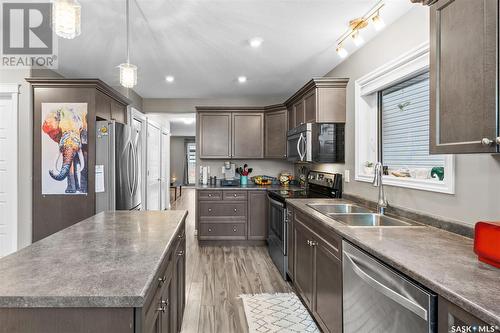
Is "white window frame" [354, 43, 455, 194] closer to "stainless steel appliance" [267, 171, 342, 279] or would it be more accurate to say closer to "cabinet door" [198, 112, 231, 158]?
"stainless steel appliance" [267, 171, 342, 279]

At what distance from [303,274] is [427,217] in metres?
1.15

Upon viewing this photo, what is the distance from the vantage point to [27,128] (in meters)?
3.41

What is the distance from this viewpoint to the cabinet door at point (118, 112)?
12.6ft

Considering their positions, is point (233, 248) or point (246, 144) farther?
point (246, 144)

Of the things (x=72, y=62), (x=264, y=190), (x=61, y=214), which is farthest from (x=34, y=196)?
(x=264, y=190)

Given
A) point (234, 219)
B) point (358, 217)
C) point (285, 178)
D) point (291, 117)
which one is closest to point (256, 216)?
point (234, 219)

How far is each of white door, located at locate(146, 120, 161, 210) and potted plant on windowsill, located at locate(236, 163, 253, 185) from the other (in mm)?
2010

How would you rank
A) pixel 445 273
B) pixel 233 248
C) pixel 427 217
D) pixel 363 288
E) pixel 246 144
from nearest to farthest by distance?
1. pixel 445 273
2. pixel 363 288
3. pixel 427 217
4. pixel 233 248
5. pixel 246 144

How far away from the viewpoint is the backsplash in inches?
205

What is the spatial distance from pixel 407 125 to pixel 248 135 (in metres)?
2.82

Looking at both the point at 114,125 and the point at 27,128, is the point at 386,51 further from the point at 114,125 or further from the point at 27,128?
the point at 27,128

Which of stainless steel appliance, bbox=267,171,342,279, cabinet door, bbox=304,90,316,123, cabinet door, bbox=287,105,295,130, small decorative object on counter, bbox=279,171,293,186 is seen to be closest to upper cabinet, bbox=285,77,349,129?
cabinet door, bbox=304,90,316,123

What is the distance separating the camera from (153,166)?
631cm

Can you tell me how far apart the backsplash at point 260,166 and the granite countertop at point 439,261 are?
335cm
